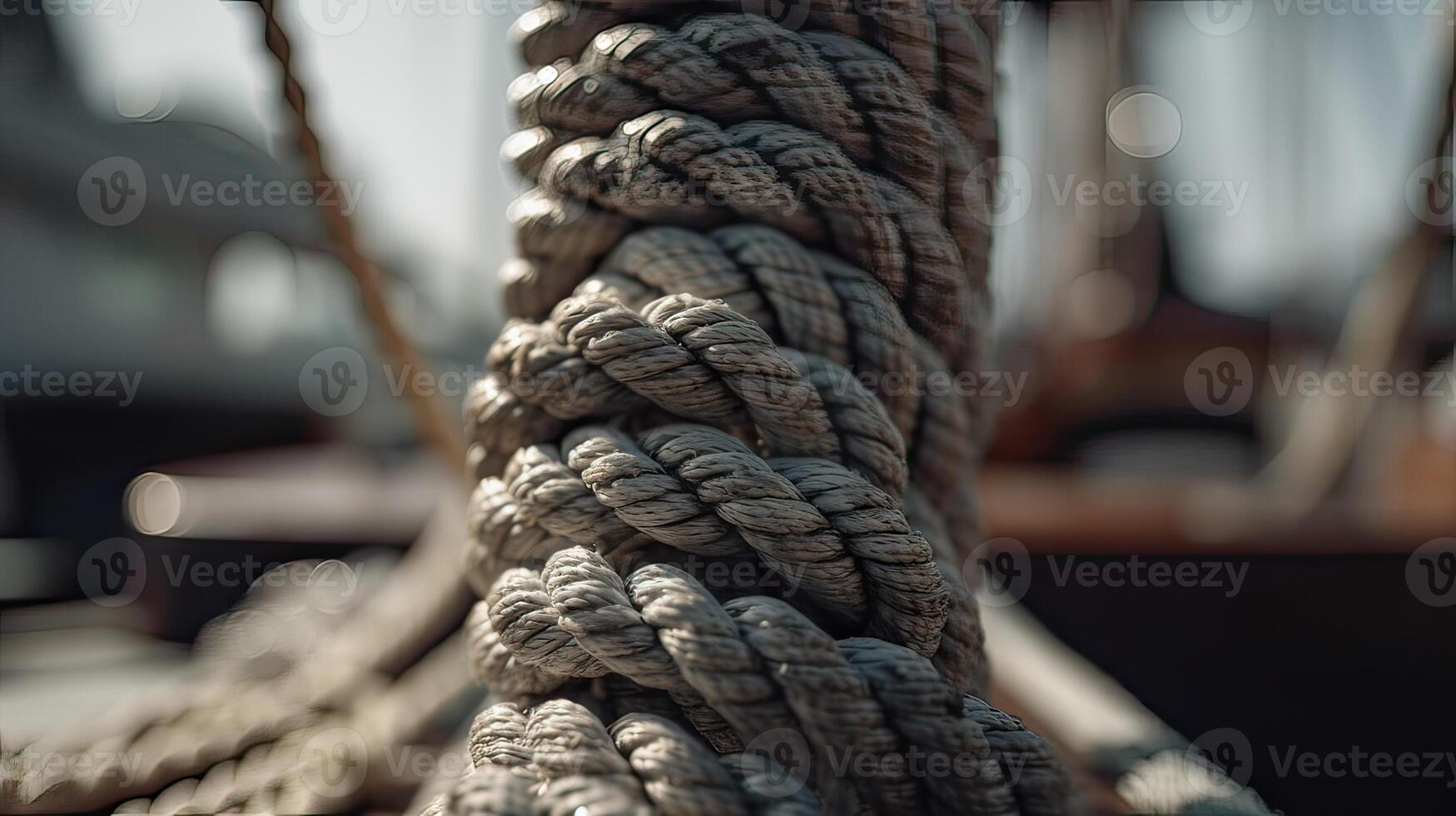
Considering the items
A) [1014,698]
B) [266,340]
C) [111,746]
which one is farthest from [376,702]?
[266,340]

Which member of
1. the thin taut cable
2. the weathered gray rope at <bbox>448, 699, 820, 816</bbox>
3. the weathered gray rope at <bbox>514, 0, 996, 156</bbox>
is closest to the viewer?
the weathered gray rope at <bbox>448, 699, 820, 816</bbox>

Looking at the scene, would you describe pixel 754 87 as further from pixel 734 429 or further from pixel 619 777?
pixel 619 777

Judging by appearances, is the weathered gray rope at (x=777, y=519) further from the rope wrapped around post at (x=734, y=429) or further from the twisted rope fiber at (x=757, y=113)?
the twisted rope fiber at (x=757, y=113)

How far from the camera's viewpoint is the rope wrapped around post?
0.31m

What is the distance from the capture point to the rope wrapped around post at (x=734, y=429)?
31cm

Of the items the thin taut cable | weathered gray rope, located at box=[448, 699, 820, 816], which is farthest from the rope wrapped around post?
the thin taut cable

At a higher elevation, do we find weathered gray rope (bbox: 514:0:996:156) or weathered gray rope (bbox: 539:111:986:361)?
weathered gray rope (bbox: 514:0:996:156)

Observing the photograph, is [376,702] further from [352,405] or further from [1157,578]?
[352,405]

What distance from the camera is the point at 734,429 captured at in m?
0.38

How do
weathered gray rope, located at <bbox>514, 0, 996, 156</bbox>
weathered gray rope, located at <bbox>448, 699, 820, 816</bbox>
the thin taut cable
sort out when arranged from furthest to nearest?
the thin taut cable < weathered gray rope, located at <bbox>514, 0, 996, 156</bbox> < weathered gray rope, located at <bbox>448, 699, 820, 816</bbox>

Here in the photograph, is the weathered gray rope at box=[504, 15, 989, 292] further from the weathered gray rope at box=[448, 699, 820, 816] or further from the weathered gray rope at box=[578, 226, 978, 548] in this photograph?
the weathered gray rope at box=[448, 699, 820, 816]

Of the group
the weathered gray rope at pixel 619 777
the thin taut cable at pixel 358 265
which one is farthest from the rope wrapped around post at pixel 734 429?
the thin taut cable at pixel 358 265

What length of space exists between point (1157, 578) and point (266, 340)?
3.22 metres

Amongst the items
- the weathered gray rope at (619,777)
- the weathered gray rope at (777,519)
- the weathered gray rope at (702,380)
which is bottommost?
the weathered gray rope at (619,777)
